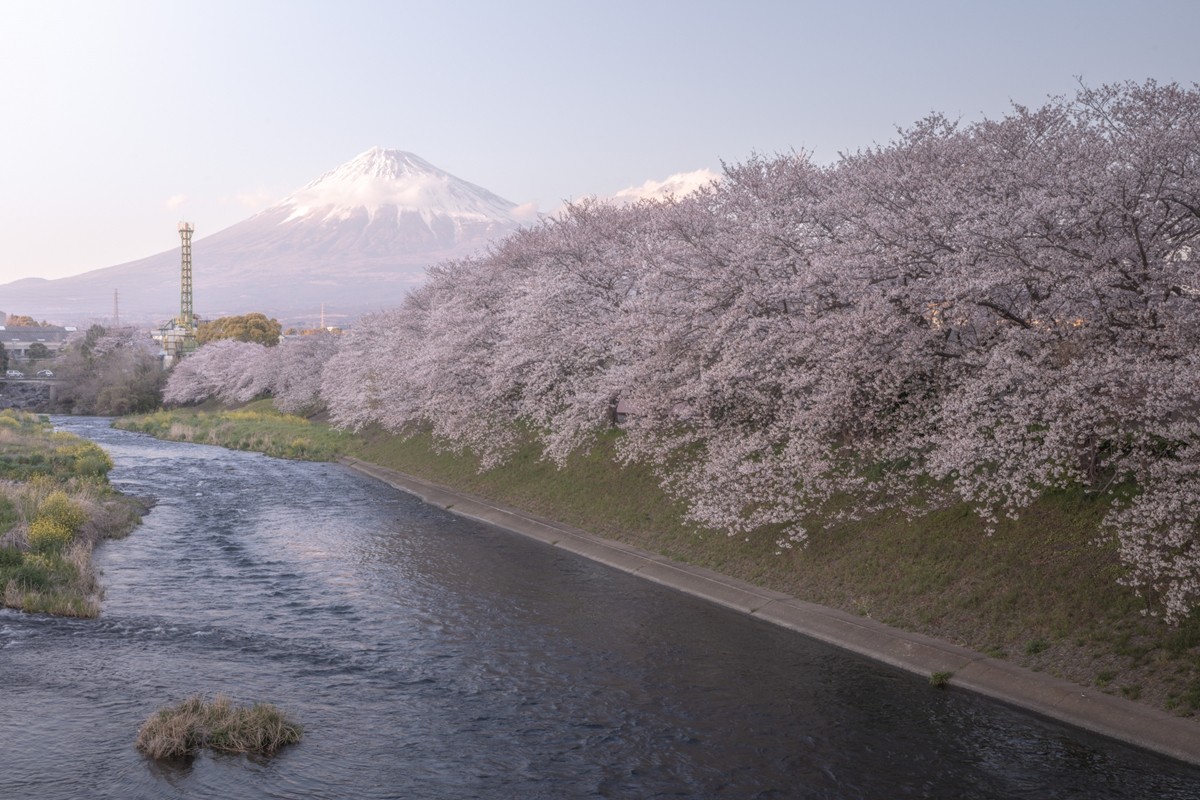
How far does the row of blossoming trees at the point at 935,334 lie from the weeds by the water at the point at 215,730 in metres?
11.4

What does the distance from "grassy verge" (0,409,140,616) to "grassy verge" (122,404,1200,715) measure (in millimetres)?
14260

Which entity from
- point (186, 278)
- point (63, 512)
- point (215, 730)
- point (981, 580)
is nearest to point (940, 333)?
point (981, 580)

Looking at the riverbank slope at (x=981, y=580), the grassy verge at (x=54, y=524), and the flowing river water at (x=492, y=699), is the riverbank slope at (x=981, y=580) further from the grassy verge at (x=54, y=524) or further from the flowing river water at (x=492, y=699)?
the grassy verge at (x=54, y=524)

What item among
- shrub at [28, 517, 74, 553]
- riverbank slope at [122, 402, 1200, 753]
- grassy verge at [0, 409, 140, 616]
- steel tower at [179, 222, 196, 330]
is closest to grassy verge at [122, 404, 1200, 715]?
riverbank slope at [122, 402, 1200, 753]

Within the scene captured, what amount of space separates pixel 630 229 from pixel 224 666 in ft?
80.8

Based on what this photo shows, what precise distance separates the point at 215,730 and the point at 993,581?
1380 cm

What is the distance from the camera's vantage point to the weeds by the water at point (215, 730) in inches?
523

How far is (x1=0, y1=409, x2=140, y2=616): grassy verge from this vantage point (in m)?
20.7

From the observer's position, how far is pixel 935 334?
750 inches

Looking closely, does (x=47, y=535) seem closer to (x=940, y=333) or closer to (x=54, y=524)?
(x=54, y=524)

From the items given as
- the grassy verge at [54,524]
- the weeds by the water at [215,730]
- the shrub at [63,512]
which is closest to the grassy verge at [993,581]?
the weeds by the water at [215,730]

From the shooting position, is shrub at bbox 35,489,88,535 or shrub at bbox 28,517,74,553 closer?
shrub at bbox 28,517,74,553

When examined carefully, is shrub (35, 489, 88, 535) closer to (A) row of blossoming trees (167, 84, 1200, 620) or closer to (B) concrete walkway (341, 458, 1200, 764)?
(B) concrete walkway (341, 458, 1200, 764)

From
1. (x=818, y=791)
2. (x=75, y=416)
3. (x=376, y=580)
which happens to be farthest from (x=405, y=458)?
(x=75, y=416)
